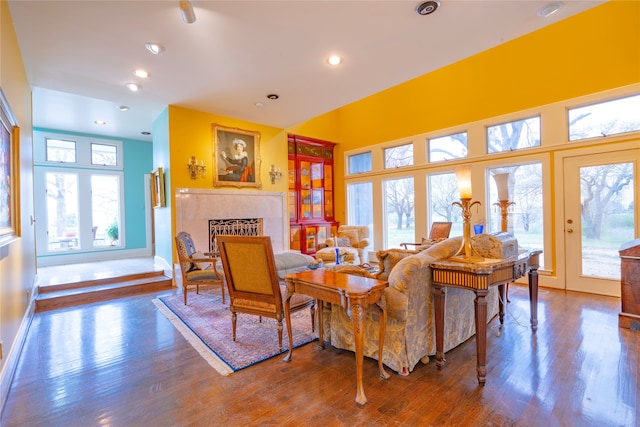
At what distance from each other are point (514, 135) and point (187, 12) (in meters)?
5.22

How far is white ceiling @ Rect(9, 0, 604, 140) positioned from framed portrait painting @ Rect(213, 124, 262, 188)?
819mm

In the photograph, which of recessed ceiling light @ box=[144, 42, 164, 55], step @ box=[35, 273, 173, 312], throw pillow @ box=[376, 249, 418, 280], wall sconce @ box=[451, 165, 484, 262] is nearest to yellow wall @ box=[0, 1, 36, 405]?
step @ box=[35, 273, 173, 312]

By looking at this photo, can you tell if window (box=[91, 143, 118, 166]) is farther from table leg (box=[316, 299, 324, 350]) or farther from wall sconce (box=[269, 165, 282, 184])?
table leg (box=[316, 299, 324, 350])

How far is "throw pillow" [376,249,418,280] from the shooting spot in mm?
2533

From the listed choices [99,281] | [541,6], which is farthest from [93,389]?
[541,6]

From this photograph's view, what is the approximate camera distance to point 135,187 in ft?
24.9

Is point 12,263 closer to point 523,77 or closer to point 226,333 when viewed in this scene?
point 226,333

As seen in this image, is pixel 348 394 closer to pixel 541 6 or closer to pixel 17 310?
pixel 17 310

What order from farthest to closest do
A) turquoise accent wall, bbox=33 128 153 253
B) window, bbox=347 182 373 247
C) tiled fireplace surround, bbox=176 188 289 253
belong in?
window, bbox=347 182 373 247
turquoise accent wall, bbox=33 128 153 253
tiled fireplace surround, bbox=176 188 289 253

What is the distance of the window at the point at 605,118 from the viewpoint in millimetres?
4090

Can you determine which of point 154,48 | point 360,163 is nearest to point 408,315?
point 154,48

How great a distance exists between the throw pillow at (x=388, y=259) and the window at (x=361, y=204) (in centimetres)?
508

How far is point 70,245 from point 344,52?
7.31 meters

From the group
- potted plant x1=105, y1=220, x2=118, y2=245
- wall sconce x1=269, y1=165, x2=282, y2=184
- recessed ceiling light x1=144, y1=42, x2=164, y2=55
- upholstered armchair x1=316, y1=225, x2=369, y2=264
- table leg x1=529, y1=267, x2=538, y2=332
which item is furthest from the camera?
potted plant x1=105, y1=220, x2=118, y2=245
